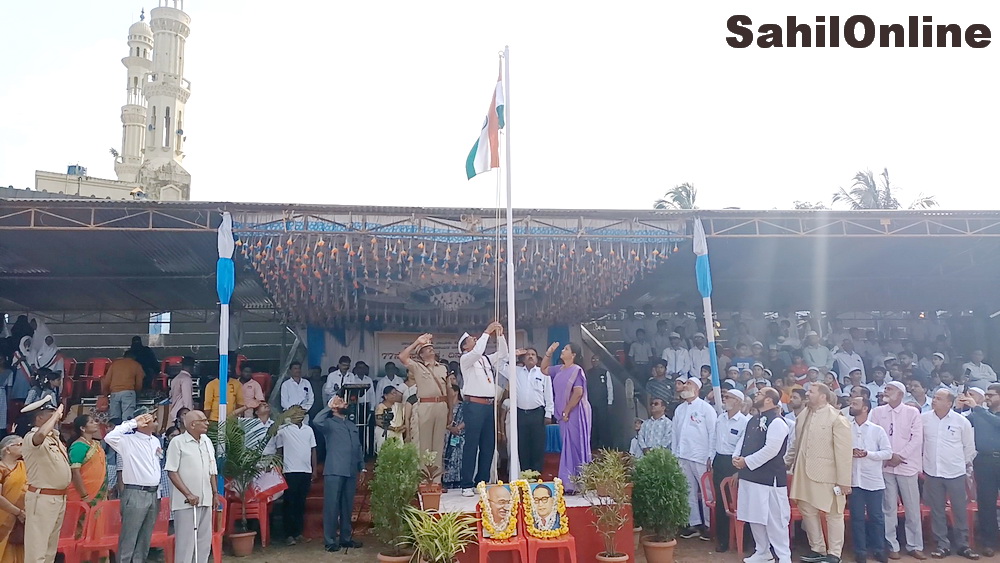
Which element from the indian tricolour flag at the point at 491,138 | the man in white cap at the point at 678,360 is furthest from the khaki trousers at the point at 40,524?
the man in white cap at the point at 678,360

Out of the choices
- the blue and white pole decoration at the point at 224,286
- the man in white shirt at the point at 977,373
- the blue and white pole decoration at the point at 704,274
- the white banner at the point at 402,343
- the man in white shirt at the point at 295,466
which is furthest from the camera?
the white banner at the point at 402,343

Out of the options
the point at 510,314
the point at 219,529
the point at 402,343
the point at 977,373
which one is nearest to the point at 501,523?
the point at 510,314

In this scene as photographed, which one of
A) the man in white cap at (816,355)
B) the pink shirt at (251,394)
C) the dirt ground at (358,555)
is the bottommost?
the dirt ground at (358,555)

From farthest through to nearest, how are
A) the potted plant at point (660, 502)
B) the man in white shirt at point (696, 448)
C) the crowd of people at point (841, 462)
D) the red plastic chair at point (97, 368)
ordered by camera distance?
1. the red plastic chair at point (97, 368)
2. the man in white shirt at point (696, 448)
3. the potted plant at point (660, 502)
4. the crowd of people at point (841, 462)

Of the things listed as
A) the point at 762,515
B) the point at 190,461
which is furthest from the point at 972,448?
the point at 190,461

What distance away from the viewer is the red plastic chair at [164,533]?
6.52m

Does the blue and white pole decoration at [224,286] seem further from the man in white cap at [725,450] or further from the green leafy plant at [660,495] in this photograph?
the man in white cap at [725,450]

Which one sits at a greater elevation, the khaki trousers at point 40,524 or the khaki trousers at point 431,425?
the khaki trousers at point 431,425

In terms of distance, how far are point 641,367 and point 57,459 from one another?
28.6 ft

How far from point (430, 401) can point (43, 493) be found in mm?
3493

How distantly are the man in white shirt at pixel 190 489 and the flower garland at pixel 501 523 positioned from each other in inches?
92.7

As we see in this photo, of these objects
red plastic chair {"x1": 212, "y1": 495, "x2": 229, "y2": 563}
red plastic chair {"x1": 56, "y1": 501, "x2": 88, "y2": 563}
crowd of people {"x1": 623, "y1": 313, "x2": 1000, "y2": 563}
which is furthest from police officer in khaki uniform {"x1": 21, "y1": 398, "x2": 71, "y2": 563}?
crowd of people {"x1": 623, "y1": 313, "x2": 1000, "y2": 563}

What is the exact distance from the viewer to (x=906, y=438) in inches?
289

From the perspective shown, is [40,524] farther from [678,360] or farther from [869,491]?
[678,360]
